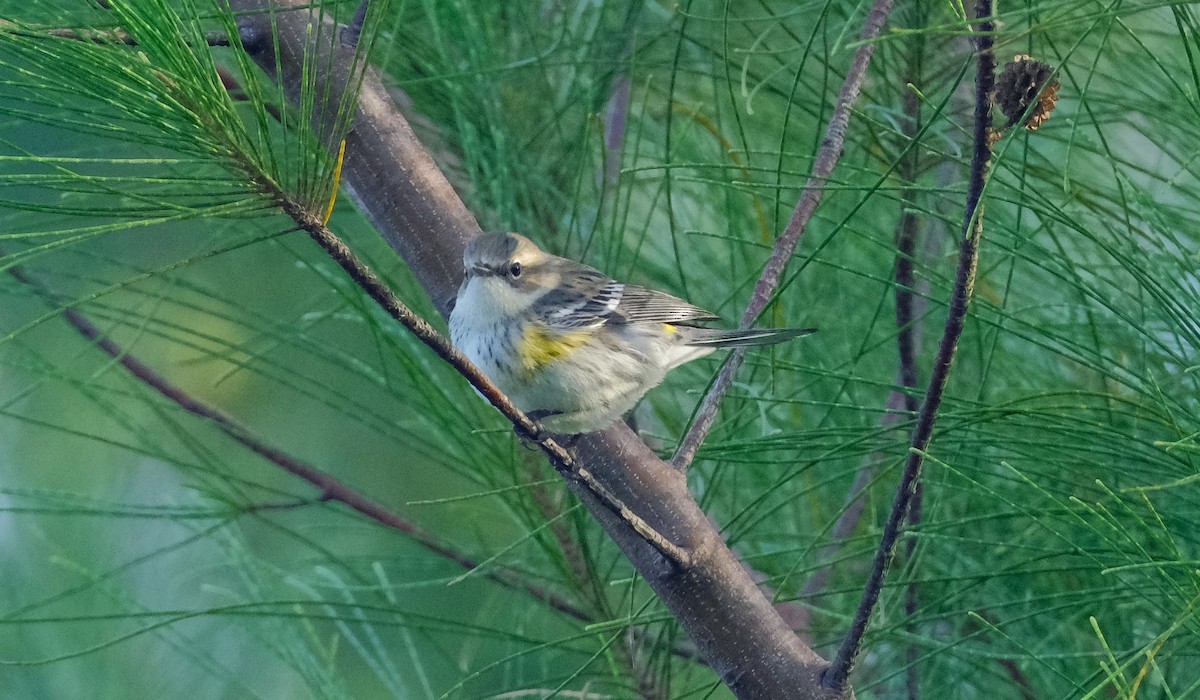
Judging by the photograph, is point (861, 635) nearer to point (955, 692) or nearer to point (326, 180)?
point (326, 180)

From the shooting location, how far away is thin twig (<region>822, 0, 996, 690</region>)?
93cm

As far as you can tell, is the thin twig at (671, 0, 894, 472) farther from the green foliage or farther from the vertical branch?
the vertical branch

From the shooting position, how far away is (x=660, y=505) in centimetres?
154

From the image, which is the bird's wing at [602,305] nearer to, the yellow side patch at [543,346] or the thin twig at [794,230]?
the yellow side patch at [543,346]

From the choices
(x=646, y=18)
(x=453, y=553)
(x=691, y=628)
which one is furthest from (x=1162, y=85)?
(x=453, y=553)

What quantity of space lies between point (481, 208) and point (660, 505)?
0.83 m

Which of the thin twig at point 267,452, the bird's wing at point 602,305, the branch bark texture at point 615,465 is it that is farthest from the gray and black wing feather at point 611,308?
the thin twig at point 267,452

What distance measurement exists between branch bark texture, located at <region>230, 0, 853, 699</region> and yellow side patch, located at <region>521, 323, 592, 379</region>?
0.15 metres

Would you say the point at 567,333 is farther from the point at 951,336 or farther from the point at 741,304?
the point at 951,336

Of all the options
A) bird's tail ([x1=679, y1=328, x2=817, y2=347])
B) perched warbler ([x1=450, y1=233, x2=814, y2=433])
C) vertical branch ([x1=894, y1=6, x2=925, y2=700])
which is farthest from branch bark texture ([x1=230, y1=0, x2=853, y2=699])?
vertical branch ([x1=894, y1=6, x2=925, y2=700])

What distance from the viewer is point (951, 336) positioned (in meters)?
1.06

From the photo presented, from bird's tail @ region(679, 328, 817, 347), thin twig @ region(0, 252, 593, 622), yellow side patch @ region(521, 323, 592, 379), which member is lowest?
thin twig @ region(0, 252, 593, 622)

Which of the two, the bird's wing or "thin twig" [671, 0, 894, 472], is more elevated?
"thin twig" [671, 0, 894, 472]

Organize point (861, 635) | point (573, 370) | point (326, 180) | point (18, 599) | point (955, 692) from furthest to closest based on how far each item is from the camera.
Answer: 1. point (18, 599)
2. point (955, 692)
3. point (573, 370)
4. point (861, 635)
5. point (326, 180)
